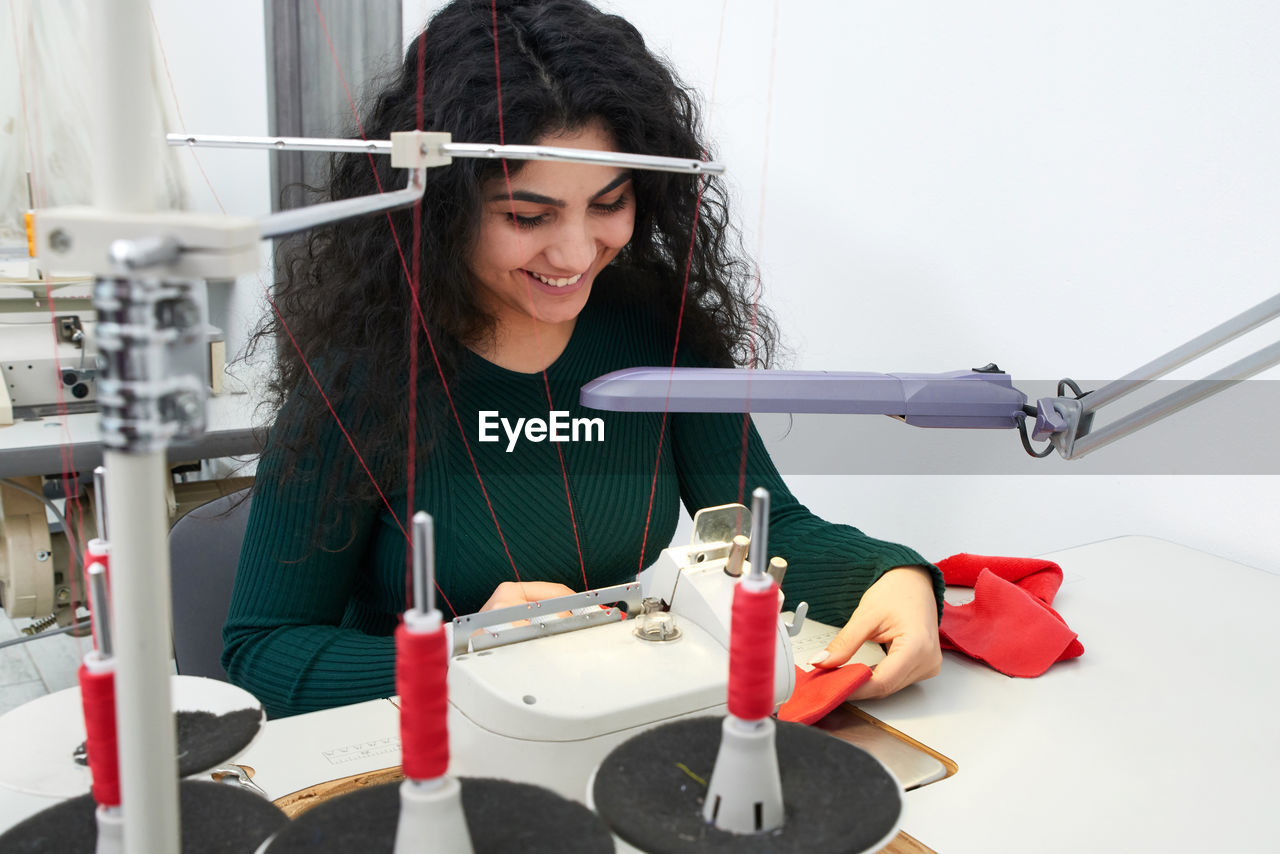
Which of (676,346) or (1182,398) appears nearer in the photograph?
(1182,398)

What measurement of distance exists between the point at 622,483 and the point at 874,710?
494 millimetres

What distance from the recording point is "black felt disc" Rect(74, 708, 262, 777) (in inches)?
17.8

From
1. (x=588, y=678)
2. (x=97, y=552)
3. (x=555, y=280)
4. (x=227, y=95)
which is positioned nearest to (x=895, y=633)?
(x=588, y=678)

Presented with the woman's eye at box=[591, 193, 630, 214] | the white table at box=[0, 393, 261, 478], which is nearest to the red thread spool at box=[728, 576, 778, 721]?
the woman's eye at box=[591, 193, 630, 214]

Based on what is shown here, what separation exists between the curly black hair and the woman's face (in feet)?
0.05

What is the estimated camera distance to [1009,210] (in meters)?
1.44

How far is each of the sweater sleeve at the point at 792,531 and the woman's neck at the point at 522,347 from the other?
0.72 feet

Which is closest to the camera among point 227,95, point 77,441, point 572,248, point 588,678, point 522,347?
point 588,678

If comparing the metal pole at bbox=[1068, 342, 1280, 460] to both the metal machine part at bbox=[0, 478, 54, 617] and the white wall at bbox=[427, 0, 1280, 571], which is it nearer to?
the white wall at bbox=[427, 0, 1280, 571]

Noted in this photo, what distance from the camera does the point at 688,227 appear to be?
1301 mm

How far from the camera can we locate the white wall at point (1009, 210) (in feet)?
4.01

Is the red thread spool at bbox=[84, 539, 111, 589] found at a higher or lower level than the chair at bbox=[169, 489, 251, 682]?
higher

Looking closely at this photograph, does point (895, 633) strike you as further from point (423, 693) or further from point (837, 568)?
point (423, 693)

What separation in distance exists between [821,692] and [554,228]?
51cm
